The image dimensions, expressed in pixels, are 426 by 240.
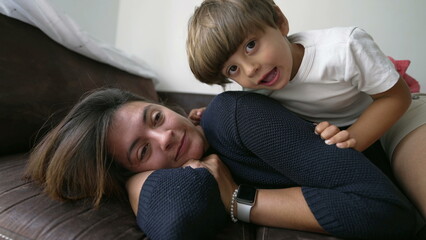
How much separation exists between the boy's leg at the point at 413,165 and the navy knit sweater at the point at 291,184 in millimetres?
93

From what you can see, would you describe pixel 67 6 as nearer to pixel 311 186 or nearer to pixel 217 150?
pixel 217 150

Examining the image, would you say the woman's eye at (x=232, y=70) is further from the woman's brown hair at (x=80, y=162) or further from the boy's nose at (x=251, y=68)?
the woman's brown hair at (x=80, y=162)

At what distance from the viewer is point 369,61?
63 cm

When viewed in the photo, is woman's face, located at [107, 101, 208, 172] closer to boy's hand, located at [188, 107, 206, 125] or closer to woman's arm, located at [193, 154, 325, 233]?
woman's arm, located at [193, 154, 325, 233]

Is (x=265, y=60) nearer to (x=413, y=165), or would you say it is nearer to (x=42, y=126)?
(x=413, y=165)

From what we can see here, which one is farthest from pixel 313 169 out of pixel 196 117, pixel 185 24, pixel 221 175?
pixel 185 24

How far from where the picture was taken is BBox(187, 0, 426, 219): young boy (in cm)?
63

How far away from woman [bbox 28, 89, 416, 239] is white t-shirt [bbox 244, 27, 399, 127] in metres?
0.15

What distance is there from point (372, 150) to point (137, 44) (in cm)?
161

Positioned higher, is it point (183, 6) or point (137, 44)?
point (183, 6)

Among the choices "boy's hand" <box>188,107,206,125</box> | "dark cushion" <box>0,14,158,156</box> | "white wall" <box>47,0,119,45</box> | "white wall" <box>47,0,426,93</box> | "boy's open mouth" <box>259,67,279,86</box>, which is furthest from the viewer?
"white wall" <box>47,0,119,45</box>

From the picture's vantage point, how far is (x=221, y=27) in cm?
63

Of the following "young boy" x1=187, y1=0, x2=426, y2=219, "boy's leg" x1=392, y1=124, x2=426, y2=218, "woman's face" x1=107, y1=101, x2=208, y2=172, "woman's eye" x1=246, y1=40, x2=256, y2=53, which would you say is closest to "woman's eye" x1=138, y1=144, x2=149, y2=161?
"woman's face" x1=107, y1=101, x2=208, y2=172

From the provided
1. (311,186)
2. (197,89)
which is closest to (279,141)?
(311,186)
